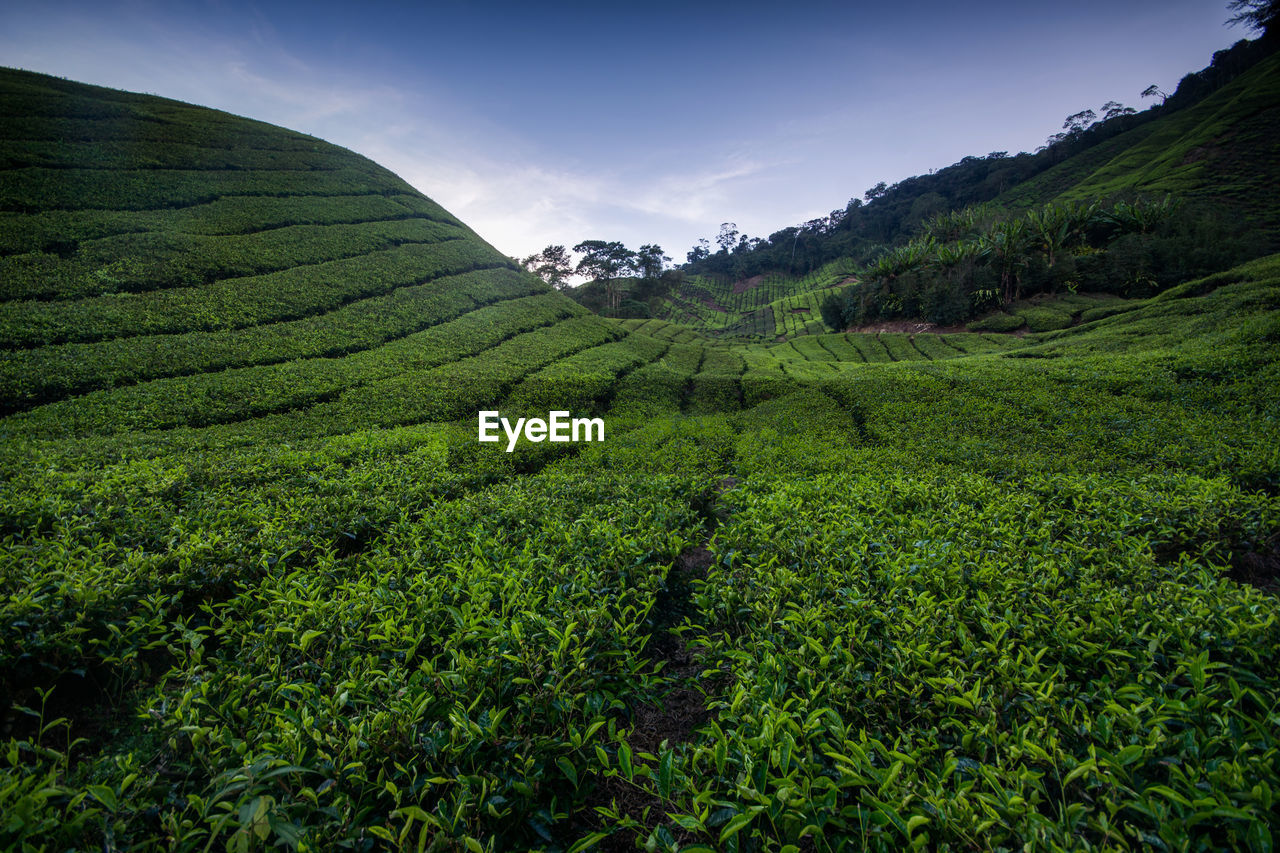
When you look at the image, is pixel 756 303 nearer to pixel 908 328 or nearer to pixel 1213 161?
pixel 908 328

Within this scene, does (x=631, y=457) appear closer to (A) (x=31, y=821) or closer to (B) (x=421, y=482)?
(B) (x=421, y=482)

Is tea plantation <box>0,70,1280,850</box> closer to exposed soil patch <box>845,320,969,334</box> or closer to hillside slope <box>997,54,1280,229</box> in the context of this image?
exposed soil patch <box>845,320,969,334</box>

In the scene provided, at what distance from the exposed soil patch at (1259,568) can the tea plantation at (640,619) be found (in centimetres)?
3

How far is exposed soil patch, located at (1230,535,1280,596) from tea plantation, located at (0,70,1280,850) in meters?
0.03

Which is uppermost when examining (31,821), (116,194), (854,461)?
(116,194)

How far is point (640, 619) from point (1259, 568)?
6.69 meters

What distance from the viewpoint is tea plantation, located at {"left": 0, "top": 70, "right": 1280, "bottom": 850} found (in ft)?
6.75

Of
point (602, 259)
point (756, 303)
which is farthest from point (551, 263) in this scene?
point (756, 303)

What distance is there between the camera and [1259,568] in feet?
15.6

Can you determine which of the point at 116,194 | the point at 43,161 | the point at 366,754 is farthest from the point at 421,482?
the point at 43,161

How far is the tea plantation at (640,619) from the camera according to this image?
2057 mm

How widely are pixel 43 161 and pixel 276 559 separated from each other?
31.0 meters

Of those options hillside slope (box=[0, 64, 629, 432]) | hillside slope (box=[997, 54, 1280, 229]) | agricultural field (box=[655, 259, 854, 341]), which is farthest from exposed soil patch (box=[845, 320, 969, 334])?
hillside slope (box=[0, 64, 629, 432])

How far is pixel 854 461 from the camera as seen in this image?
8594 millimetres
